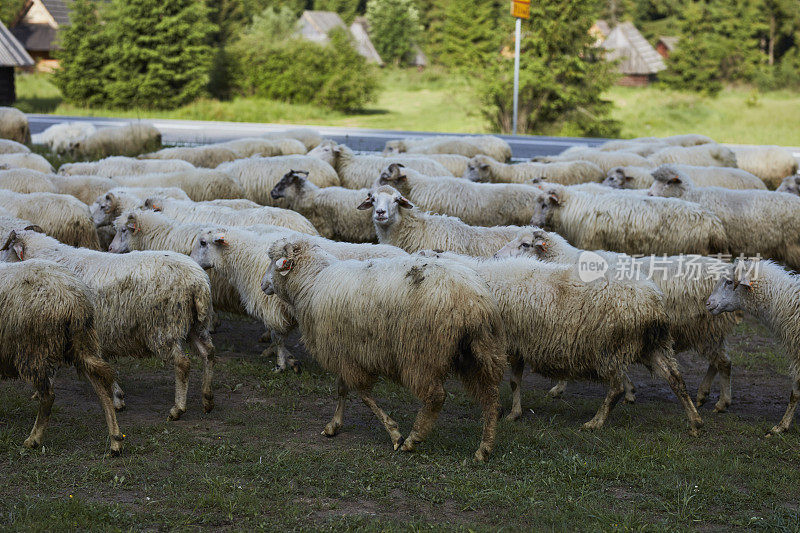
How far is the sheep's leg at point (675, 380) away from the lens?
6652 mm

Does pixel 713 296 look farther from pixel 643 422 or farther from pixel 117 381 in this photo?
pixel 117 381

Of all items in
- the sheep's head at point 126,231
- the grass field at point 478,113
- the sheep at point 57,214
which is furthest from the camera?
the grass field at point 478,113

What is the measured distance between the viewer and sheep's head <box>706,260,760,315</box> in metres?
7.12

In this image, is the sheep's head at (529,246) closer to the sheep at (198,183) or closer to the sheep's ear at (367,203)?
the sheep's ear at (367,203)

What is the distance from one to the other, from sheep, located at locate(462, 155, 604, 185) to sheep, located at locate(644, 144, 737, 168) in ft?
6.61

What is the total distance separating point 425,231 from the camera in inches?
368

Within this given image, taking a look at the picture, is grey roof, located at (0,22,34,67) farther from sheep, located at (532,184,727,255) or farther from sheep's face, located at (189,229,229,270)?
sheep, located at (532,184,727,255)

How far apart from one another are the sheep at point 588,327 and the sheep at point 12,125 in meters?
18.0

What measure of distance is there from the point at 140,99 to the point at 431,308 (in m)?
34.4

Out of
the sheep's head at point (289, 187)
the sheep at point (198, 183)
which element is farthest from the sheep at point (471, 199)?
the sheep at point (198, 183)

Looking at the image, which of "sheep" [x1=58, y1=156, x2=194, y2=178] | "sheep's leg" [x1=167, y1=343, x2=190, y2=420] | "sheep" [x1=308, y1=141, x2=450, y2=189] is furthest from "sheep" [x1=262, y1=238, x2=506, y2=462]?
"sheep" [x1=58, y1=156, x2=194, y2=178]

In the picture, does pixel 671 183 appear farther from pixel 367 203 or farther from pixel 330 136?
pixel 330 136

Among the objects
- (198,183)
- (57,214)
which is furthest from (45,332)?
(198,183)

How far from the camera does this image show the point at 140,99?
36.7 m
